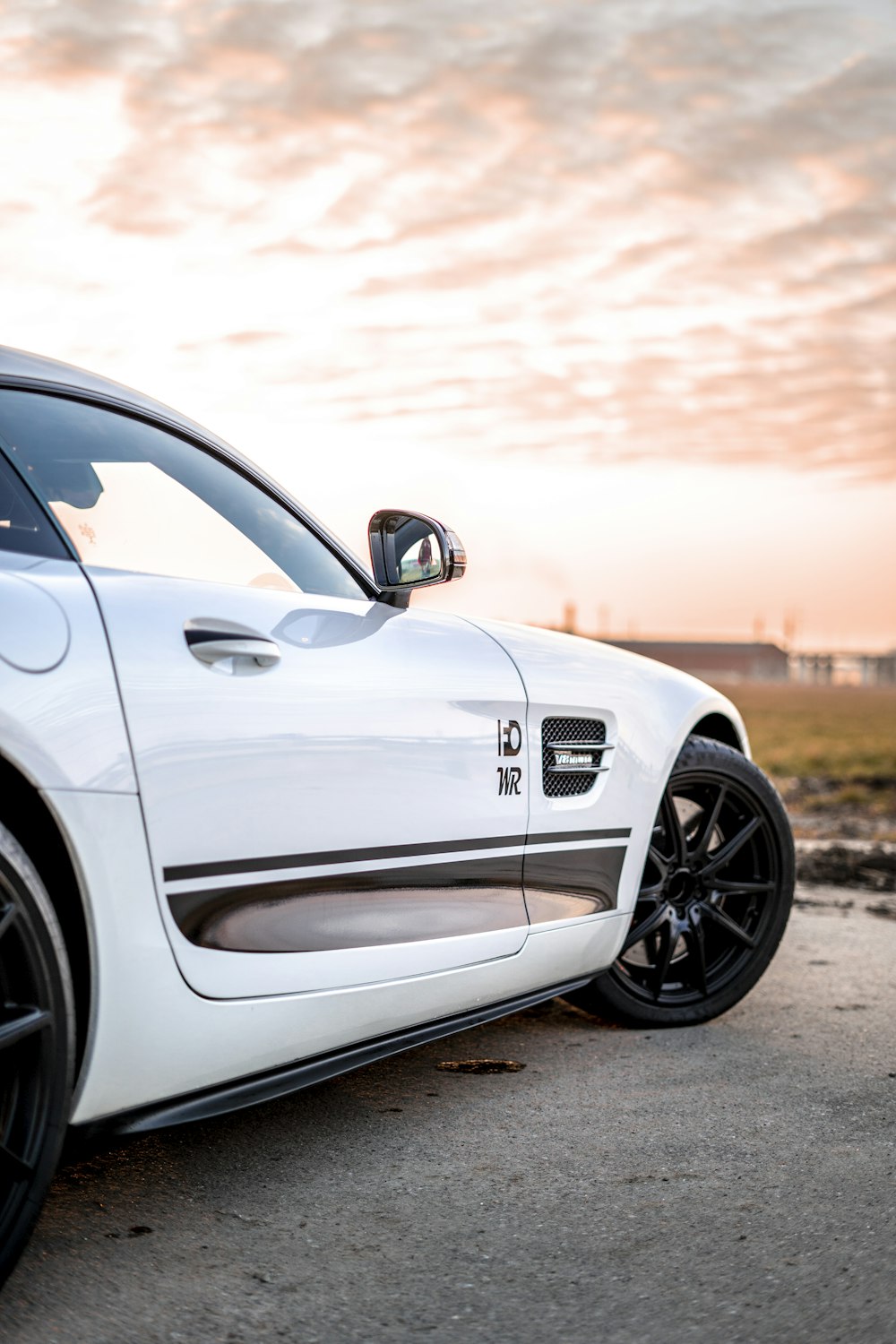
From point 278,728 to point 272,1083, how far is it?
0.68 m

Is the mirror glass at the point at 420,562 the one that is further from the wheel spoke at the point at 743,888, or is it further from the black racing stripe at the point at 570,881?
the wheel spoke at the point at 743,888

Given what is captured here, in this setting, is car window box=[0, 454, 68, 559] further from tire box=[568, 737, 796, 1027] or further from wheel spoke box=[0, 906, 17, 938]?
tire box=[568, 737, 796, 1027]

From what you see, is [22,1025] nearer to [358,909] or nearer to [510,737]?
[358,909]

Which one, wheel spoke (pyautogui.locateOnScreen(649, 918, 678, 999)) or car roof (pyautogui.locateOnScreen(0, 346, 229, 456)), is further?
wheel spoke (pyautogui.locateOnScreen(649, 918, 678, 999))

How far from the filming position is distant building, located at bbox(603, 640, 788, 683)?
161 metres

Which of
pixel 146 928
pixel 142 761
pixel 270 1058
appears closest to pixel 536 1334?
pixel 270 1058

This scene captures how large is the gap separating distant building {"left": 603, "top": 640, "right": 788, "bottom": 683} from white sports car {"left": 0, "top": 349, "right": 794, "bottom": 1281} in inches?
6130

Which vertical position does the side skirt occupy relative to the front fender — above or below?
below

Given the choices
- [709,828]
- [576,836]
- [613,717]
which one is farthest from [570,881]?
[709,828]

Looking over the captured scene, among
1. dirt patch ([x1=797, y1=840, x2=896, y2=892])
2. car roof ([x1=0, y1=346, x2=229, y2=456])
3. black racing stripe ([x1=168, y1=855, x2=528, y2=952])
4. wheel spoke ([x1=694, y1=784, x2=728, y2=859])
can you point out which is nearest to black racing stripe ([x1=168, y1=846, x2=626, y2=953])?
black racing stripe ([x1=168, y1=855, x2=528, y2=952])

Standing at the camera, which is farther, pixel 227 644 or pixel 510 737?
pixel 510 737

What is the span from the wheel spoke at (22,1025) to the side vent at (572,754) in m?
1.44

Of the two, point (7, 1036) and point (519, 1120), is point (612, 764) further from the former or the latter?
point (7, 1036)

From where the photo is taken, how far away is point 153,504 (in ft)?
8.42
